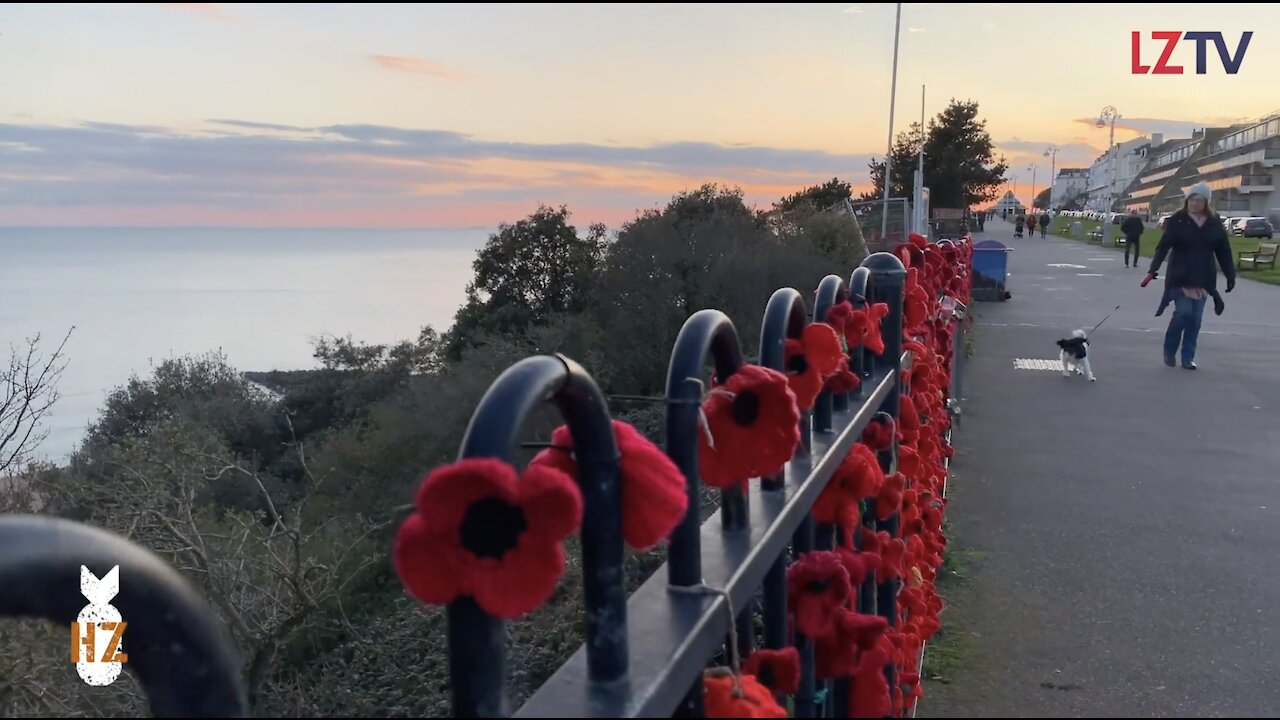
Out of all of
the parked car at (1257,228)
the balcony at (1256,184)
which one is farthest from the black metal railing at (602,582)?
the balcony at (1256,184)

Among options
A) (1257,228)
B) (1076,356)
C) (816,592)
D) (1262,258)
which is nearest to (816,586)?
(816,592)

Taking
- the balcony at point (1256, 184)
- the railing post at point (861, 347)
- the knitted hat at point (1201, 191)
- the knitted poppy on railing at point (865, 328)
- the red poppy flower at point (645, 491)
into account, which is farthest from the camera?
the balcony at point (1256, 184)

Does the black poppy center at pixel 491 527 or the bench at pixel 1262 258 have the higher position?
the black poppy center at pixel 491 527

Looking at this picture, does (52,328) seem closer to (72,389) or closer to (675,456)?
(72,389)

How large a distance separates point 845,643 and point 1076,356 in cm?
869

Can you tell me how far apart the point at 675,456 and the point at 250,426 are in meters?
28.2

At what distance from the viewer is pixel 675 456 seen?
1.50 meters

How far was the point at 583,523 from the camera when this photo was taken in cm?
126

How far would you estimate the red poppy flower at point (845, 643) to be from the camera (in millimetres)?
2037

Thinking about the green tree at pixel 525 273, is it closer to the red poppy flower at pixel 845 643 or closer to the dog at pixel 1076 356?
the dog at pixel 1076 356

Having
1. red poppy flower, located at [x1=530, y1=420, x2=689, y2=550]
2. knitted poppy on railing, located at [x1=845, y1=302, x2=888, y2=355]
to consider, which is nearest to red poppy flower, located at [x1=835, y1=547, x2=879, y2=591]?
knitted poppy on railing, located at [x1=845, y1=302, x2=888, y2=355]


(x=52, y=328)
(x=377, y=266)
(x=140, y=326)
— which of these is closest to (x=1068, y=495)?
(x=52, y=328)

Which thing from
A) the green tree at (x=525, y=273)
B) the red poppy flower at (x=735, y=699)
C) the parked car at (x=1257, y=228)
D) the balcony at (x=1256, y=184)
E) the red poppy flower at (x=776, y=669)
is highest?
the balcony at (x=1256, y=184)

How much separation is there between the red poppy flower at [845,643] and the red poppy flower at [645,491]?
0.89 metres
